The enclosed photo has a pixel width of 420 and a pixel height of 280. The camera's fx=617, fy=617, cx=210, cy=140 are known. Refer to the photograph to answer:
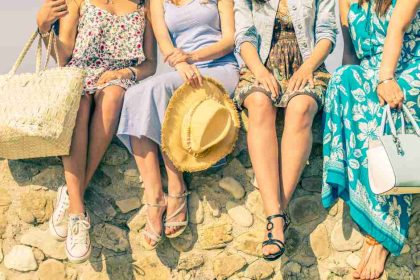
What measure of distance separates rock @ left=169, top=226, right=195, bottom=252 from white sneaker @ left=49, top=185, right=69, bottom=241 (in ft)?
2.13

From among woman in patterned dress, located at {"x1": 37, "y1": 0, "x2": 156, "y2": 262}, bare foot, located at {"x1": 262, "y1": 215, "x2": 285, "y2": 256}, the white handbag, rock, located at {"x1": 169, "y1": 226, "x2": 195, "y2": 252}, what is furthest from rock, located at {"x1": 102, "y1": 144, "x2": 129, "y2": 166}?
the white handbag

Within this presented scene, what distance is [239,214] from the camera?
3801mm

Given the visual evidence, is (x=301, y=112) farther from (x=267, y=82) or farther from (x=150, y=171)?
(x=150, y=171)

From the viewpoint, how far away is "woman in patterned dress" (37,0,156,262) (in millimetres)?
3645

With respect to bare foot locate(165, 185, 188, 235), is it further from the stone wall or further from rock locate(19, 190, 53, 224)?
rock locate(19, 190, 53, 224)

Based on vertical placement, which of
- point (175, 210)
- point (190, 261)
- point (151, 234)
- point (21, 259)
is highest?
point (175, 210)

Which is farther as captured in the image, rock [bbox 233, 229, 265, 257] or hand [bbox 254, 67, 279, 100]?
rock [bbox 233, 229, 265, 257]

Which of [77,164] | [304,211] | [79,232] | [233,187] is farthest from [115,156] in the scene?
[304,211]

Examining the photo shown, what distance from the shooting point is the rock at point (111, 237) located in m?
3.82

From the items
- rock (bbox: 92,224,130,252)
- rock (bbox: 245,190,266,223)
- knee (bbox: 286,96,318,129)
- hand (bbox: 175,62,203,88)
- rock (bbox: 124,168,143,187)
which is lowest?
rock (bbox: 92,224,130,252)

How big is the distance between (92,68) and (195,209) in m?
1.16

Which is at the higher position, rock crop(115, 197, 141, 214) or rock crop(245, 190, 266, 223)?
rock crop(115, 197, 141, 214)

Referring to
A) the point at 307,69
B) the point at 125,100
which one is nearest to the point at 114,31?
the point at 125,100

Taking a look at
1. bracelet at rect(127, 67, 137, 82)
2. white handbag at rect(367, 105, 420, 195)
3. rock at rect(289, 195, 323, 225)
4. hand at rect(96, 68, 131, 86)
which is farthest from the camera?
bracelet at rect(127, 67, 137, 82)
